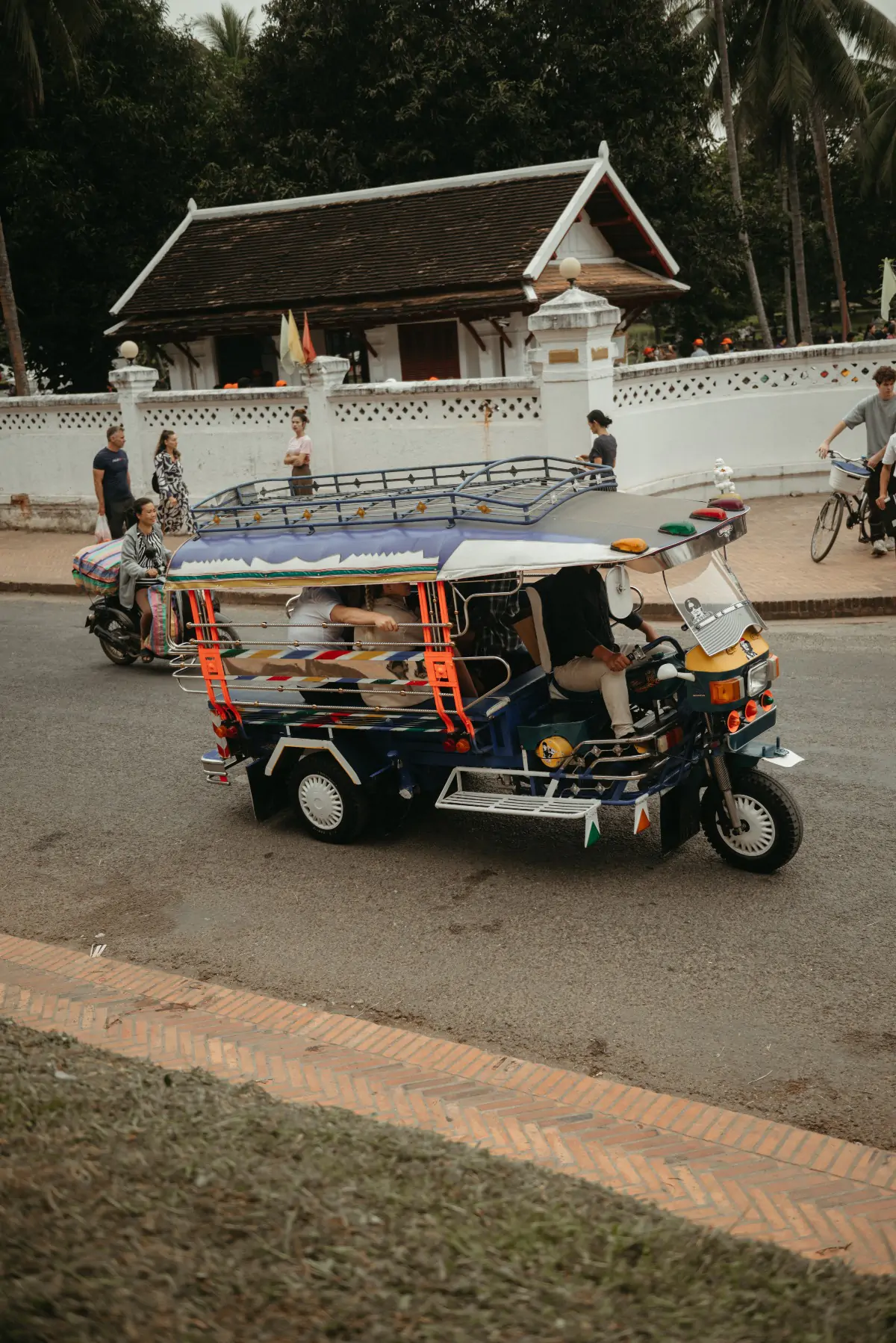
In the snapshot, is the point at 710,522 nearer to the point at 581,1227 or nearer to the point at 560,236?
the point at 581,1227

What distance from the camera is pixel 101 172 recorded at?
1259 inches

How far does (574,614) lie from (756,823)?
57.8 inches

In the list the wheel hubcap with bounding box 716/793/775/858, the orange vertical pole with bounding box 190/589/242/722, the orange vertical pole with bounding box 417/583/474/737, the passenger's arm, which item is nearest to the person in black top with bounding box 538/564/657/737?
the orange vertical pole with bounding box 417/583/474/737

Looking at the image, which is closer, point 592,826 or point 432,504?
point 592,826

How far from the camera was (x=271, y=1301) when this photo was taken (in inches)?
124

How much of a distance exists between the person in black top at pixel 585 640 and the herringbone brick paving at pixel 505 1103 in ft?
7.49

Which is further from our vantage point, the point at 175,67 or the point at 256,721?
the point at 175,67

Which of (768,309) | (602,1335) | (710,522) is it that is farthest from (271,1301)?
(768,309)

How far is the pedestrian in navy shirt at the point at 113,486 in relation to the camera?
1669 cm

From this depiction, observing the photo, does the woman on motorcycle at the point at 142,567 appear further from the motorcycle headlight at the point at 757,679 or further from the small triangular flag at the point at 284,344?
the small triangular flag at the point at 284,344

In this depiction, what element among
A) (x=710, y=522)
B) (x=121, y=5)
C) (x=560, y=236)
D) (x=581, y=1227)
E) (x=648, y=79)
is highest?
(x=121, y=5)

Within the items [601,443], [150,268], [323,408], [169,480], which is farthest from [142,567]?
[150,268]

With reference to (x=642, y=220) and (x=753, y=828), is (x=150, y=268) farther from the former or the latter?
(x=753, y=828)

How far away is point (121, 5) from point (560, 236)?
45.9 ft
